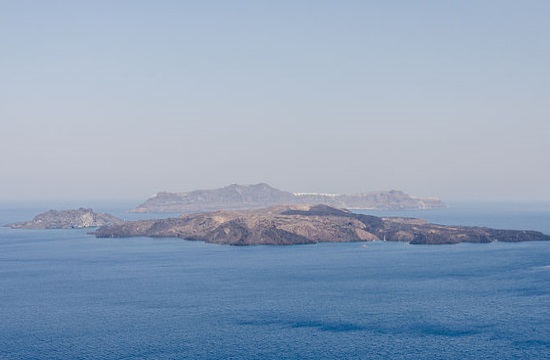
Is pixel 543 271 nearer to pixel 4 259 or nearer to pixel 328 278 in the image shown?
pixel 328 278

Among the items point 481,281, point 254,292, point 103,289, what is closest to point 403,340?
point 254,292

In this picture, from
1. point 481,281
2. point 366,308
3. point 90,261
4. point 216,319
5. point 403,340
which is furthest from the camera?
point 90,261

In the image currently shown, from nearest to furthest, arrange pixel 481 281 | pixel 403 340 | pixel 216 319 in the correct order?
pixel 403 340 < pixel 216 319 < pixel 481 281

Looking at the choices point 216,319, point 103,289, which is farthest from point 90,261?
point 216,319

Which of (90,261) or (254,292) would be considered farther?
(90,261)

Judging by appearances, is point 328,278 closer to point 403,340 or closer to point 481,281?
point 481,281

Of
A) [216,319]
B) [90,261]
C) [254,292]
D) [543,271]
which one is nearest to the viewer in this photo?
[216,319]
